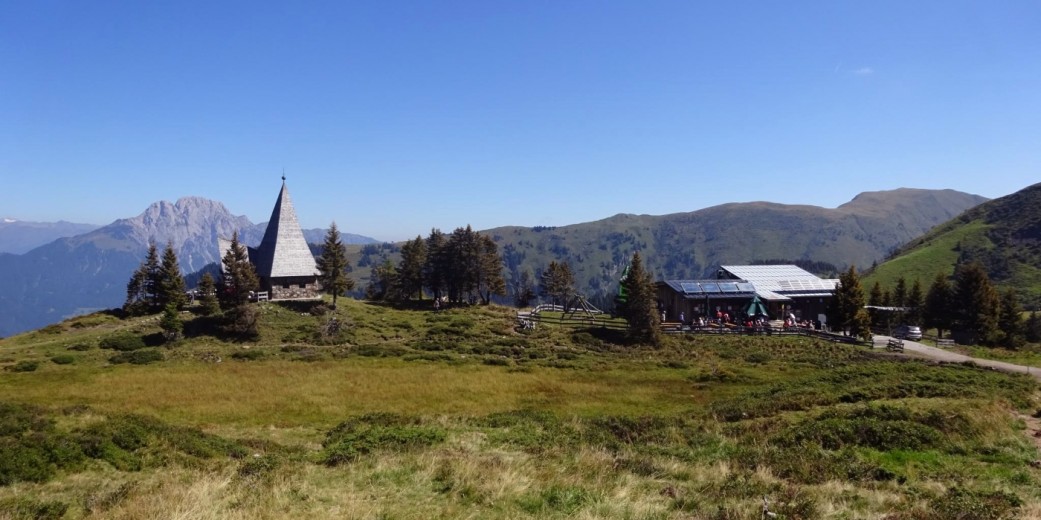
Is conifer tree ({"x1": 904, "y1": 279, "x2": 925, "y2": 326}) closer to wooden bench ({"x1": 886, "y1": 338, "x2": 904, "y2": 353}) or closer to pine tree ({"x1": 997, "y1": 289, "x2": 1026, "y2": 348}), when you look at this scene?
pine tree ({"x1": 997, "y1": 289, "x2": 1026, "y2": 348})

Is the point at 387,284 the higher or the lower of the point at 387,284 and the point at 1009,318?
the higher

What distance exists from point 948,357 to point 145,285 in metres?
83.6

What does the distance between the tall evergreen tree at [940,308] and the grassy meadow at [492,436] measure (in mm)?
31159

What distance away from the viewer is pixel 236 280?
2035 inches

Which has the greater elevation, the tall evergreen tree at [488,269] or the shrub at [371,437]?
the tall evergreen tree at [488,269]

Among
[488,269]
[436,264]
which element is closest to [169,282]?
[436,264]

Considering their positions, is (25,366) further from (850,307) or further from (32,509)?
(850,307)

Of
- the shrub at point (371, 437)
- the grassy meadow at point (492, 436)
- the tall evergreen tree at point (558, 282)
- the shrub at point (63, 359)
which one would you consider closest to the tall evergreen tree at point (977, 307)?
the grassy meadow at point (492, 436)

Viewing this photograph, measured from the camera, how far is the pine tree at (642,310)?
58875mm

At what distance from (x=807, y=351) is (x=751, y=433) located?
39.1 metres

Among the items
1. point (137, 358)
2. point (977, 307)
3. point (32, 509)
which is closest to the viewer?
point (32, 509)

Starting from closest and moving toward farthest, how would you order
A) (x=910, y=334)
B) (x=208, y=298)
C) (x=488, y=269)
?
(x=208, y=298), (x=910, y=334), (x=488, y=269)

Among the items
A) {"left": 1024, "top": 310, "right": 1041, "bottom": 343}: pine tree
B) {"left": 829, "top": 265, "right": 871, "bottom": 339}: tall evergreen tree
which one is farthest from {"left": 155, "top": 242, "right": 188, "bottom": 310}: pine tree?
{"left": 1024, "top": 310, "right": 1041, "bottom": 343}: pine tree

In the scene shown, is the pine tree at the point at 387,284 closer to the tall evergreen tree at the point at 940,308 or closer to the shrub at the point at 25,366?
the shrub at the point at 25,366
